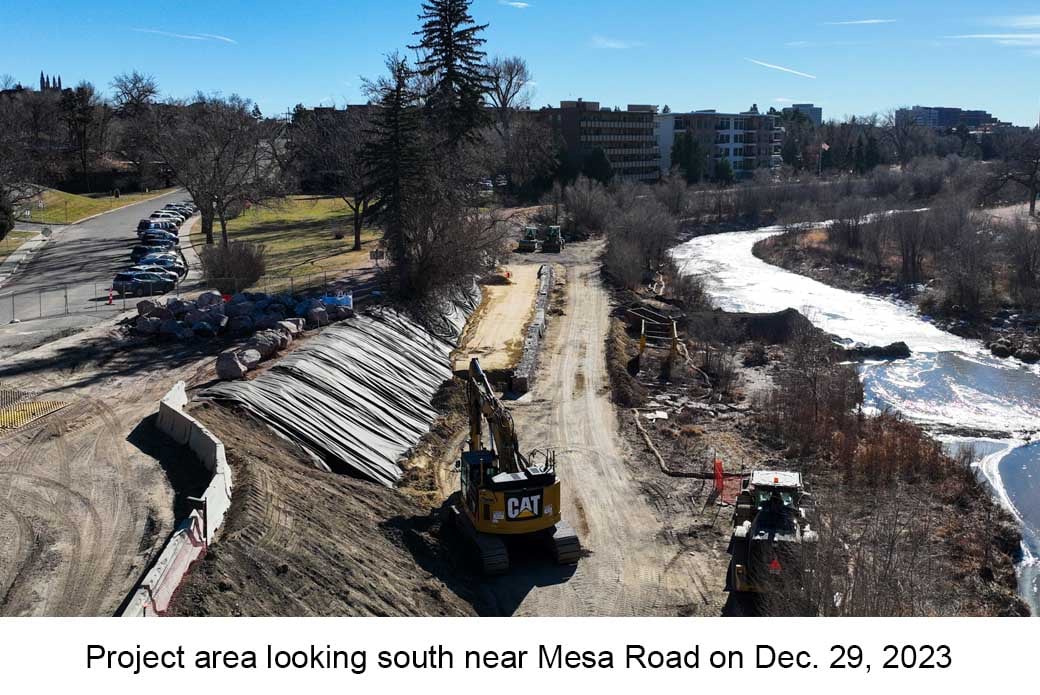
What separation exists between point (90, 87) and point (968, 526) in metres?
109

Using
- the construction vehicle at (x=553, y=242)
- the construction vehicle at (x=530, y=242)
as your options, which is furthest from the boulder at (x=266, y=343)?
the construction vehicle at (x=553, y=242)

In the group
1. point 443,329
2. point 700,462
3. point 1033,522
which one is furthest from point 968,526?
point 443,329

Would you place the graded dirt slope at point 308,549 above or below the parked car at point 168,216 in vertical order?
below

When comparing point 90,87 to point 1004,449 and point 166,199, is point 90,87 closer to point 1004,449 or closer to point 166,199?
point 166,199

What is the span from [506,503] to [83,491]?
8.52m

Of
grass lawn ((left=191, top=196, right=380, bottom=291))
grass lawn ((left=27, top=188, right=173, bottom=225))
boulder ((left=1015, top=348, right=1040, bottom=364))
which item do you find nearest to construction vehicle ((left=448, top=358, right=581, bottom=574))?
grass lawn ((left=191, top=196, right=380, bottom=291))

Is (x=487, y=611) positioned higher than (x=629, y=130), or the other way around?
(x=629, y=130)

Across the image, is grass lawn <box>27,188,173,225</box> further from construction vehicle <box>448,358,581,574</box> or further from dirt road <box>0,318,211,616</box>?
construction vehicle <box>448,358,581,574</box>

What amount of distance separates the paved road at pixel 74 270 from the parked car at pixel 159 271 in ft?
5.15

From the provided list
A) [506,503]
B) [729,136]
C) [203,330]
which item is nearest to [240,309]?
[203,330]

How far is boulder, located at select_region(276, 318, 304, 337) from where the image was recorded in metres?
33.5

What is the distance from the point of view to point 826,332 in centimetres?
4962

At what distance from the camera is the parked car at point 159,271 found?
48.4m

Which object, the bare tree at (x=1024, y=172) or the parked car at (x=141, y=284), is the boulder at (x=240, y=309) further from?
the bare tree at (x=1024, y=172)
